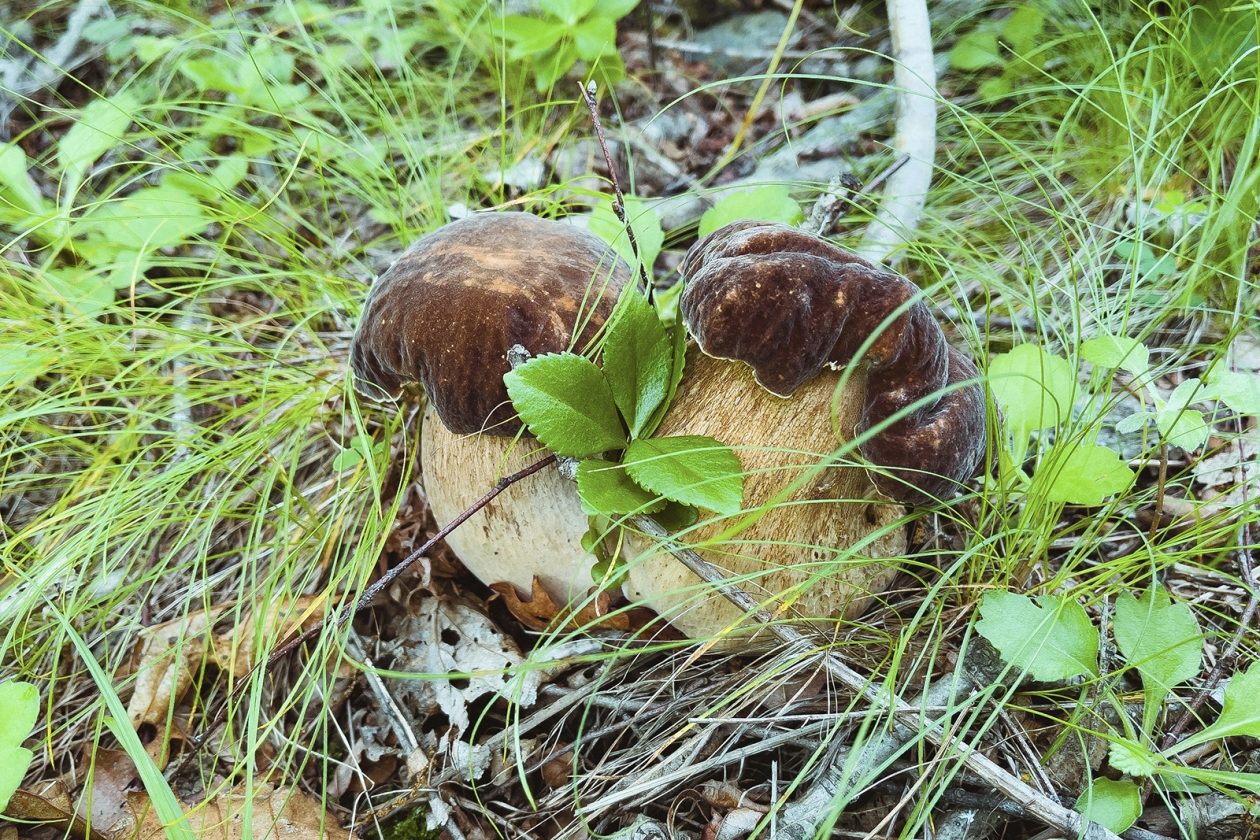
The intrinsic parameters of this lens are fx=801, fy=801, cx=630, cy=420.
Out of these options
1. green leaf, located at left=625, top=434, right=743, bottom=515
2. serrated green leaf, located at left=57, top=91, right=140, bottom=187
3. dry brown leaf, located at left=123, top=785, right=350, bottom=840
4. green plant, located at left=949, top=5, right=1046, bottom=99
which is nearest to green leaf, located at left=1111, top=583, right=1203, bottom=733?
green leaf, located at left=625, top=434, right=743, bottom=515

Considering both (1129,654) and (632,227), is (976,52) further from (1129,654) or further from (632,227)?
(1129,654)

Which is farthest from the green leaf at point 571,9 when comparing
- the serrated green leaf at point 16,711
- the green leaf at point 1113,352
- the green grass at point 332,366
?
the serrated green leaf at point 16,711

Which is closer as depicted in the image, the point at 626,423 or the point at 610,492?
the point at 610,492

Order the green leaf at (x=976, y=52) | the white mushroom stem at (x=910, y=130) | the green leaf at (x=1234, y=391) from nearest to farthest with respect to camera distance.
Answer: the green leaf at (x=1234, y=391), the white mushroom stem at (x=910, y=130), the green leaf at (x=976, y=52)

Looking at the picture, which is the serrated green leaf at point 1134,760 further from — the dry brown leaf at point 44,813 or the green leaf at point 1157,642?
the dry brown leaf at point 44,813

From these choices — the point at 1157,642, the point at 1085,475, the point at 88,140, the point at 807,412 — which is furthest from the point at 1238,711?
the point at 88,140

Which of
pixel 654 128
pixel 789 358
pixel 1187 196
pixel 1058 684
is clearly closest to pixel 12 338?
pixel 789 358
